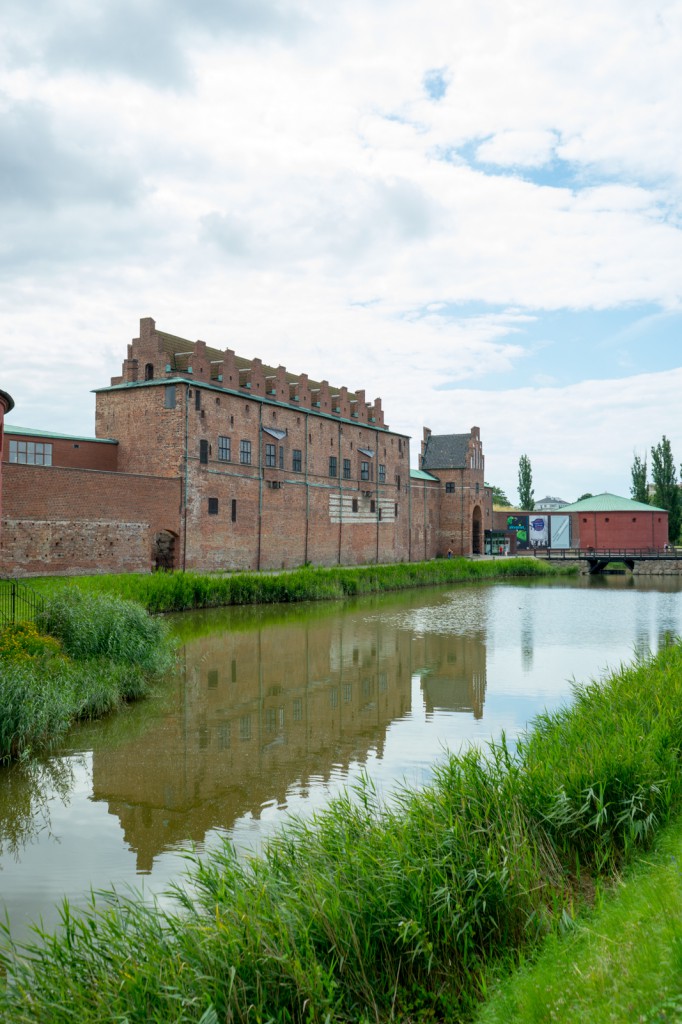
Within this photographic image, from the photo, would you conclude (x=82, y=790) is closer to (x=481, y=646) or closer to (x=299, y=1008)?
(x=299, y=1008)

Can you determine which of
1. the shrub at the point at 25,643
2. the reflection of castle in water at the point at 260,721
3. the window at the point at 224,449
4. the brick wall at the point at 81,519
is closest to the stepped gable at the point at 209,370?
the window at the point at 224,449

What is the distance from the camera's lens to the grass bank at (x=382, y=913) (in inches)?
156

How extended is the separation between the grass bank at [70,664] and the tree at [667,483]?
59.3 m

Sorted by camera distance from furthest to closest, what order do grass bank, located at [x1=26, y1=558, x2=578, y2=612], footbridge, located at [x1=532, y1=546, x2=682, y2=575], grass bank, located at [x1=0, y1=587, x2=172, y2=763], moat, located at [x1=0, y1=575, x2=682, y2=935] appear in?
footbridge, located at [x1=532, y1=546, x2=682, y2=575], grass bank, located at [x1=26, y1=558, x2=578, y2=612], grass bank, located at [x1=0, y1=587, x2=172, y2=763], moat, located at [x1=0, y1=575, x2=682, y2=935]

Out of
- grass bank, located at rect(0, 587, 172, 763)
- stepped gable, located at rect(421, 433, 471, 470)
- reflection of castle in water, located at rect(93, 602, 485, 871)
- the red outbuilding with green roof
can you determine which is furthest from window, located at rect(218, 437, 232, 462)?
the red outbuilding with green roof

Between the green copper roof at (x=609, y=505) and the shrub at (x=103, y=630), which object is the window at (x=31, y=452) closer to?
the shrub at (x=103, y=630)

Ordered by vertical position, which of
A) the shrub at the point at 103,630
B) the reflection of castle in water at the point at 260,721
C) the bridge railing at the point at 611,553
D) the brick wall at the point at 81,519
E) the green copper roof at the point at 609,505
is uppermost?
the green copper roof at the point at 609,505

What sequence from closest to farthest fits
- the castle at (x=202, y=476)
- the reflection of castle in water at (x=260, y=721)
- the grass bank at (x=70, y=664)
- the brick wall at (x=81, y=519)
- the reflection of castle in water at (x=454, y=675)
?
the reflection of castle in water at (x=260, y=721) < the grass bank at (x=70, y=664) < the reflection of castle in water at (x=454, y=675) < the brick wall at (x=81, y=519) < the castle at (x=202, y=476)

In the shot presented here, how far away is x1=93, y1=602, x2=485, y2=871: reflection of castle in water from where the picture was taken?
27.2ft

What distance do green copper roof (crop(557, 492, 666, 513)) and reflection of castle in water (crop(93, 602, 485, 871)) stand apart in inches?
1923

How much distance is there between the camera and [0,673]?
10188 millimetres

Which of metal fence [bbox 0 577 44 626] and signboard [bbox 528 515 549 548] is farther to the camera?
signboard [bbox 528 515 549 548]

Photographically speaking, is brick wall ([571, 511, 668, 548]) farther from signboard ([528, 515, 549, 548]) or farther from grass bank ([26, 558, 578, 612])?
grass bank ([26, 558, 578, 612])

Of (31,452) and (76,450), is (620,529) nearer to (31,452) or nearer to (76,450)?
(76,450)
